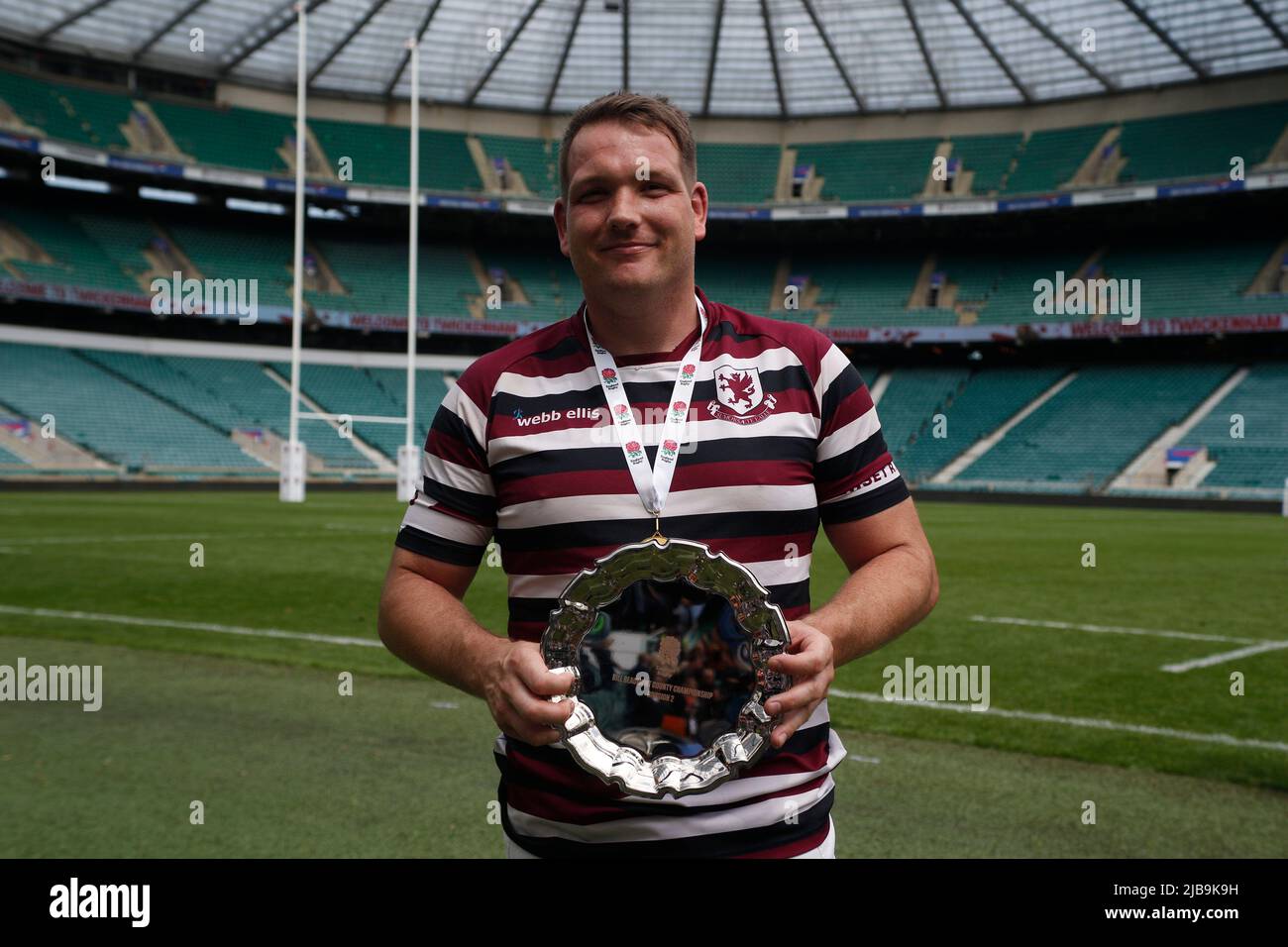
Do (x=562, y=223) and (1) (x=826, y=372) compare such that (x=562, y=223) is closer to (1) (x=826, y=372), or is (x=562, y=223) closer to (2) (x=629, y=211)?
(2) (x=629, y=211)

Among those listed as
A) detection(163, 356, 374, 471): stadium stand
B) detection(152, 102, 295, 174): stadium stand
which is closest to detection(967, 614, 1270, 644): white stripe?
detection(163, 356, 374, 471): stadium stand

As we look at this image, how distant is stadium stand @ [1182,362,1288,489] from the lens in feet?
104

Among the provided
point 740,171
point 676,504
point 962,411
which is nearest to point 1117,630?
point 676,504

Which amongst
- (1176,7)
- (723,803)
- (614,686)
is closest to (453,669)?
(614,686)

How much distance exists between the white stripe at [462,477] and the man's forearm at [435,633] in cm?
20

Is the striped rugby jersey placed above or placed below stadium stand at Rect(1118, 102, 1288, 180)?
below

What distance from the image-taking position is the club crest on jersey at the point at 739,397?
1874mm

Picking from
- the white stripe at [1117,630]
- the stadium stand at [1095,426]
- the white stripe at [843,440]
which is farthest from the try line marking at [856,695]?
the stadium stand at [1095,426]

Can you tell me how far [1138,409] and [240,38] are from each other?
3508 centimetres

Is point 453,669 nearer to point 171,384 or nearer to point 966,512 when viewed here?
point 966,512

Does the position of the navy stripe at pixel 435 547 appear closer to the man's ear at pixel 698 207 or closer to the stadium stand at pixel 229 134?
the man's ear at pixel 698 207

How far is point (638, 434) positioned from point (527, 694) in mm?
515

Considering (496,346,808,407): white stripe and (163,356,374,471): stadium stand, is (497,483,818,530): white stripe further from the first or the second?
(163,356,374,471): stadium stand

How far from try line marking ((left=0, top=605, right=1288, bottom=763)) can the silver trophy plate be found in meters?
3.57
